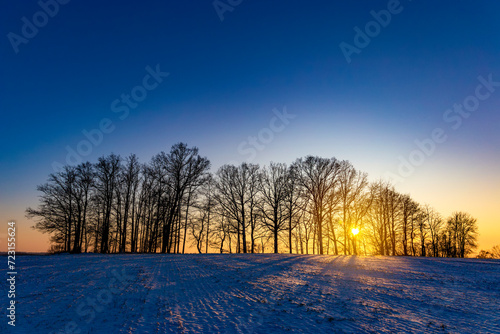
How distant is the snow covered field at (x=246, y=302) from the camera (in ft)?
29.8

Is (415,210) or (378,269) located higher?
(415,210)

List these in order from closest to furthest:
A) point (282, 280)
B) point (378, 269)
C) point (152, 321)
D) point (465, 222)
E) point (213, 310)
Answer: point (152, 321), point (213, 310), point (282, 280), point (378, 269), point (465, 222)

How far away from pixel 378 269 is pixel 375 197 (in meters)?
28.6

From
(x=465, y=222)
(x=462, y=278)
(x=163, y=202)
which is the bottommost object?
(x=462, y=278)

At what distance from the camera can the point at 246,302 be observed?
38.8ft

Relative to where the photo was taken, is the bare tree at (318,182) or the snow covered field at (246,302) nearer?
the snow covered field at (246,302)

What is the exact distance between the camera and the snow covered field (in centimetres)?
909

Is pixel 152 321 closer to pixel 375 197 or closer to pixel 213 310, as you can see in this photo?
pixel 213 310

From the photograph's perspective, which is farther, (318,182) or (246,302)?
(318,182)

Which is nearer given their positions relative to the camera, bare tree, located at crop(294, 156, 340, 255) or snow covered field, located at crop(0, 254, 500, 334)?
snow covered field, located at crop(0, 254, 500, 334)

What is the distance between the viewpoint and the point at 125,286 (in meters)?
14.2

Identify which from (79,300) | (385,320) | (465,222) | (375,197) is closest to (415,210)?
(375,197)

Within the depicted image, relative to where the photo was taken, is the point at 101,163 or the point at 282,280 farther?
the point at 101,163

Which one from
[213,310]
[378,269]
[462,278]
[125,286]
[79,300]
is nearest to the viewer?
[213,310]
